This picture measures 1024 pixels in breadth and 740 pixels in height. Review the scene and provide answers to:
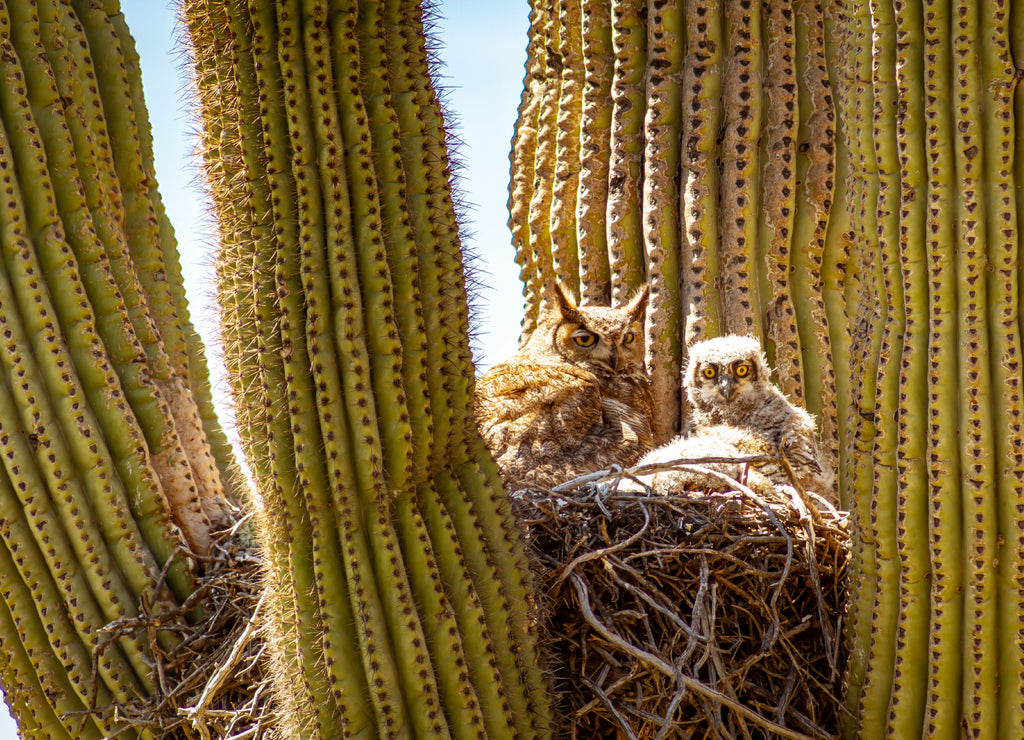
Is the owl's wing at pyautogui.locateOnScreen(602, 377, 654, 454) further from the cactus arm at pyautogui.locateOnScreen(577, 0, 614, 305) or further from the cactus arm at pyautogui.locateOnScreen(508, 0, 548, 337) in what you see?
the cactus arm at pyautogui.locateOnScreen(577, 0, 614, 305)

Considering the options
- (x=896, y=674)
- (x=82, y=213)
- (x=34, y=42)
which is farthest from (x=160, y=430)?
(x=896, y=674)

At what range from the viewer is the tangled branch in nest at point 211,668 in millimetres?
3336

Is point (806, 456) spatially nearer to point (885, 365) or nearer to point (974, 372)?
point (885, 365)

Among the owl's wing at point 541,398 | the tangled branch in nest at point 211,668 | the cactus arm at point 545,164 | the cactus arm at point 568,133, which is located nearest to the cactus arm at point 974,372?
the tangled branch in nest at point 211,668

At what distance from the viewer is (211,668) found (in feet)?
11.5

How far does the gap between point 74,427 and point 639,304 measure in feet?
10.3

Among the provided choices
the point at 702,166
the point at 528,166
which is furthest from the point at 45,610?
the point at 528,166

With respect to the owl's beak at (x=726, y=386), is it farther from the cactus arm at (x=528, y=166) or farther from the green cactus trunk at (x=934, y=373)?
the green cactus trunk at (x=934, y=373)

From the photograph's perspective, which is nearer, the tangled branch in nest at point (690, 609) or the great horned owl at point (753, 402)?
the tangled branch in nest at point (690, 609)

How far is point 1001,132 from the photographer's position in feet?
9.73

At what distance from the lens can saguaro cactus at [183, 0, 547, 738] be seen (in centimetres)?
282

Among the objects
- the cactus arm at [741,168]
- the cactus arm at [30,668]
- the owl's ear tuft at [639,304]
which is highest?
the cactus arm at [741,168]

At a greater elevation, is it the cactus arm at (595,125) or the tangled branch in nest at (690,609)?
the cactus arm at (595,125)

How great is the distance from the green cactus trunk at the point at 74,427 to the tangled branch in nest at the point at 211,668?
68mm
